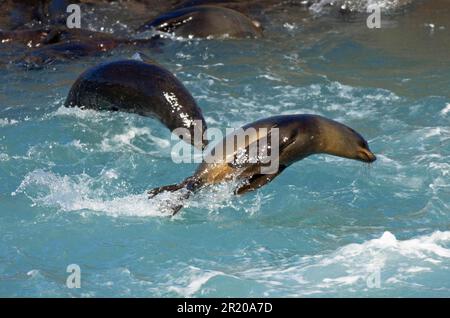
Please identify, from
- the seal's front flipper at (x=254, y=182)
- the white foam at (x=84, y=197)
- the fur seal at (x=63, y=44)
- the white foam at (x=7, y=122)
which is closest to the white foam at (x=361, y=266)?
the seal's front flipper at (x=254, y=182)

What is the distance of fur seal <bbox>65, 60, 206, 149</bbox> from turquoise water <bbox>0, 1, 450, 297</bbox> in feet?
0.86

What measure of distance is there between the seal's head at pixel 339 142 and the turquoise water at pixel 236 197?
407mm

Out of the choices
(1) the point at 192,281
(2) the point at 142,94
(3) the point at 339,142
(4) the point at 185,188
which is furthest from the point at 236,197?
(2) the point at 142,94

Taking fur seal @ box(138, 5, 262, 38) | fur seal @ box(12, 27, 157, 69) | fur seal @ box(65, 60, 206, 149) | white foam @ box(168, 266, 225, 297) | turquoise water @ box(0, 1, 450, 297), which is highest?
fur seal @ box(138, 5, 262, 38)

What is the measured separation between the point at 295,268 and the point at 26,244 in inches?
62.3

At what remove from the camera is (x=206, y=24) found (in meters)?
10.7

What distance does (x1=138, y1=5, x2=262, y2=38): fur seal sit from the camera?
1065 cm

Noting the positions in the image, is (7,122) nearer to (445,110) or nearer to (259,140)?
(259,140)

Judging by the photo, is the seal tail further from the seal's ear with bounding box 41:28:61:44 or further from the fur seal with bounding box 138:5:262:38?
the fur seal with bounding box 138:5:262:38

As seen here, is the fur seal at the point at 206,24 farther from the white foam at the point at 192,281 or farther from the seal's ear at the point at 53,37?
the white foam at the point at 192,281

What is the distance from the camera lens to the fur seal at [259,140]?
6008 mm

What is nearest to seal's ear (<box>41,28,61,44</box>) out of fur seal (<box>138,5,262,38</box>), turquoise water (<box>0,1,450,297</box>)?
turquoise water (<box>0,1,450,297</box>)

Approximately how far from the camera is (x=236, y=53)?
10188 millimetres
